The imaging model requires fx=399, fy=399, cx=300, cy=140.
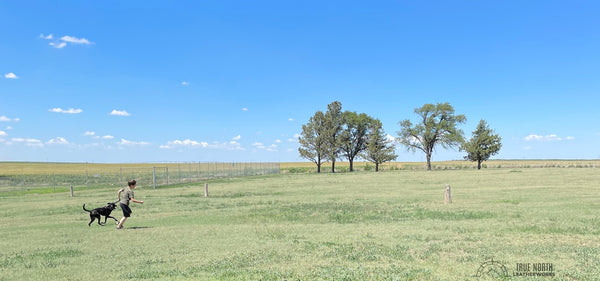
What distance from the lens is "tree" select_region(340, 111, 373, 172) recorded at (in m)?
89.9

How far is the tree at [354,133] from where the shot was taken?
295 ft

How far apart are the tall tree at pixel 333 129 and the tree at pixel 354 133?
1.36 meters

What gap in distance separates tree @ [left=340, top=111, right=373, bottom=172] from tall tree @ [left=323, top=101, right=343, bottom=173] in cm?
136

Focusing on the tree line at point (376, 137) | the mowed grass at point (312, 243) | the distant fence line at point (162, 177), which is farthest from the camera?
the tree line at point (376, 137)

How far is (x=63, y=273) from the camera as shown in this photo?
8492 mm

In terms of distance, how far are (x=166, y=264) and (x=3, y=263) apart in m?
4.17

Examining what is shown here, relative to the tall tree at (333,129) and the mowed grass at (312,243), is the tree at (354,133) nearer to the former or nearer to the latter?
the tall tree at (333,129)

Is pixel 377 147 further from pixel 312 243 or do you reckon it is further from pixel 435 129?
pixel 312 243

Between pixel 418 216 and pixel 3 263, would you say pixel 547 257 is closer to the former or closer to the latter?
pixel 418 216

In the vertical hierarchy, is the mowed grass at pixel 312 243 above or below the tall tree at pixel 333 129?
→ below

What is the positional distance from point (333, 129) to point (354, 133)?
5.81 m

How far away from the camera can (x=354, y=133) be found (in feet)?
300

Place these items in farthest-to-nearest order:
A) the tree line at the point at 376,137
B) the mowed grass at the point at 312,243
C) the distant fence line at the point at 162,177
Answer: the tree line at the point at 376,137 < the distant fence line at the point at 162,177 < the mowed grass at the point at 312,243

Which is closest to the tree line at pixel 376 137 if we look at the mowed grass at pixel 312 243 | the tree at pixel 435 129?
the tree at pixel 435 129
